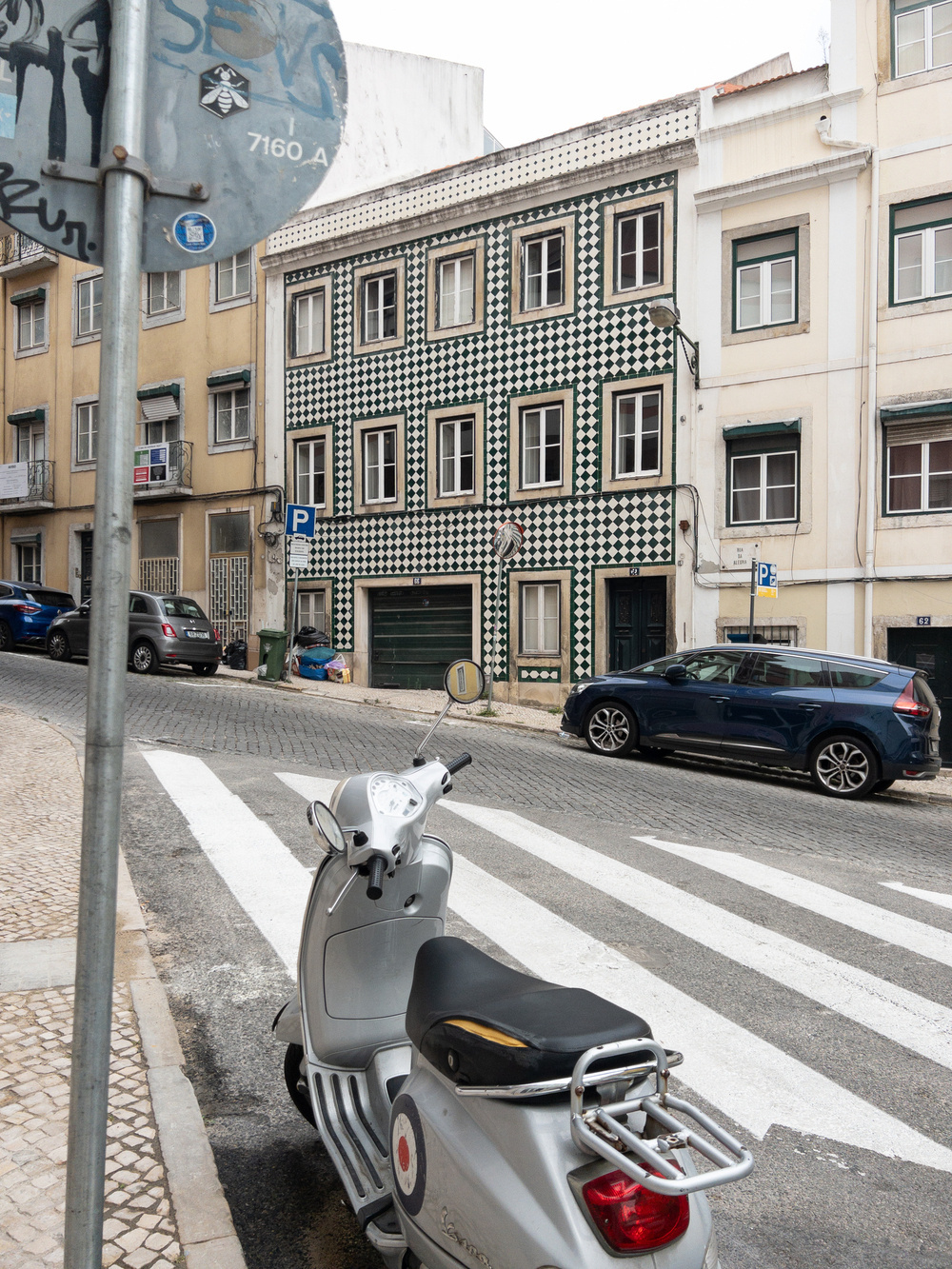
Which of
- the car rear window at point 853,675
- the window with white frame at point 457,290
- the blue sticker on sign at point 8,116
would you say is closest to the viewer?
the blue sticker on sign at point 8,116

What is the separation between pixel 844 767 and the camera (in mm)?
11703

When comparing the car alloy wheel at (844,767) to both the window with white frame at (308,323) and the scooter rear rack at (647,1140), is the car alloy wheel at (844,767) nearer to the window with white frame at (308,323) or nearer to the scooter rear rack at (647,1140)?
the scooter rear rack at (647,1140)

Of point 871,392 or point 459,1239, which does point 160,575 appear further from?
point 459,1239

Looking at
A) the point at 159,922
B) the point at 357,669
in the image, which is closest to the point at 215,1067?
the point at 159,922

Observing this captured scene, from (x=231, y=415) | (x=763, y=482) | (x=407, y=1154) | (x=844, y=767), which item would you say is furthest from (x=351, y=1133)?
(x=231, y=415)

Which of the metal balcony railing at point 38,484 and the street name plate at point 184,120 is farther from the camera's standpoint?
the metal balcony railing at point 38,484

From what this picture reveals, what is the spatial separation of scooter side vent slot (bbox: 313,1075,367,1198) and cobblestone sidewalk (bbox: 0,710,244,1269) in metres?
0.34

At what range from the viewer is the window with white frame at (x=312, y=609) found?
23.9 metres

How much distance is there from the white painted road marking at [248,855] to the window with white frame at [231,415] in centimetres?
1683

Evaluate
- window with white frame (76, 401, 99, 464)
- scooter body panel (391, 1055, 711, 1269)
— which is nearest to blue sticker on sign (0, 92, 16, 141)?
scooter body panel (391, 1055, 711, 1269)

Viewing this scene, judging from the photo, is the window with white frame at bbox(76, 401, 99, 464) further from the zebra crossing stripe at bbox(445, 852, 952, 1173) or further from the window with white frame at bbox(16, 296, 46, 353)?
the zebra crossing stripe at bbox(445, 852, 952, 1173)

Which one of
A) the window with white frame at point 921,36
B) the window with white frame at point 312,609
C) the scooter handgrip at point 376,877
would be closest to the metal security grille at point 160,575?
the window with white frame at point 312,609

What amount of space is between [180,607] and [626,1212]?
20194 mm

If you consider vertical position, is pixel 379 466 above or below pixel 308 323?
below
